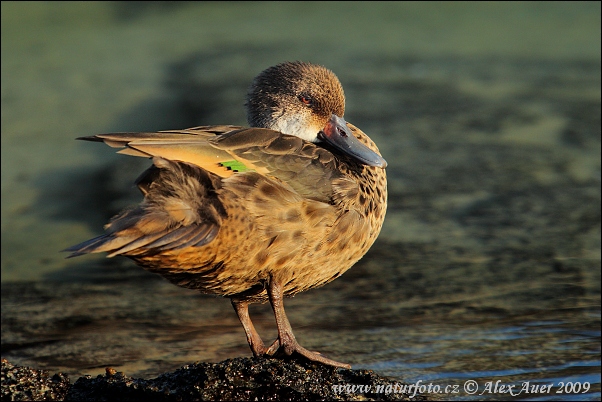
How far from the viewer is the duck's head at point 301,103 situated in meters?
4.63

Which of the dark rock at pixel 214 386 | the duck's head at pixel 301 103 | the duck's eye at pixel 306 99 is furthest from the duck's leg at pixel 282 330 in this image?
the duck's eye at pixel 306 99

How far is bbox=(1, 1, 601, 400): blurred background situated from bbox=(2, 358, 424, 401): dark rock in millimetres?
1283

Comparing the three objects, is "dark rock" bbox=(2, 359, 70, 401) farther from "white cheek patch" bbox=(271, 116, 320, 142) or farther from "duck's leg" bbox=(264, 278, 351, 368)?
"white cheek patch" bbox=(271, 116, 320, 142)

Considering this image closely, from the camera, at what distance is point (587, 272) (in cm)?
677

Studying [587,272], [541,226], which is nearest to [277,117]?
[587,272]

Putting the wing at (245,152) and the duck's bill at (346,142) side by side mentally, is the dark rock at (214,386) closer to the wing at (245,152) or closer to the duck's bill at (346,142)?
the wing at (245,152)

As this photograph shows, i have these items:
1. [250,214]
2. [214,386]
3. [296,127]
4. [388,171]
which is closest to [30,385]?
[214,386]

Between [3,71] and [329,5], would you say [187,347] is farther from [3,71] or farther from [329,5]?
[329,5]

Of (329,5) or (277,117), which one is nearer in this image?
(277,117)

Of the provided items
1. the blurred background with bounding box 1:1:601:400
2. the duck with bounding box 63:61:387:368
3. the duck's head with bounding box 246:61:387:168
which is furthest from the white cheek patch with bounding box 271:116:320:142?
the blurred background with bounding box 1:1:601:400

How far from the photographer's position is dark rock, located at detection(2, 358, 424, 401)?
3.52 meters

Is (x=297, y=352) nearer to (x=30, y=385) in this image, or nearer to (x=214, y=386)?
(x=214, y=386)

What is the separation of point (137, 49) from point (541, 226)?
6170 mm

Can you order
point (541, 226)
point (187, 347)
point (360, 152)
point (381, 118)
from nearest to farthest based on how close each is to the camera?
point (360, 152) < point (187, 347) < point (541, 226) < point (381, 118)
